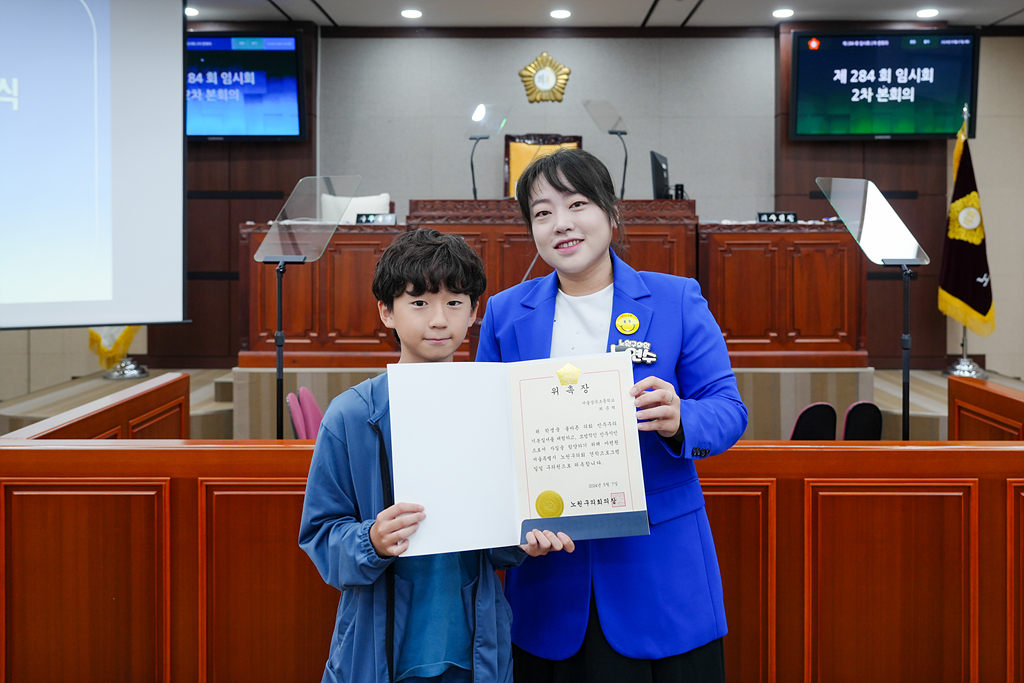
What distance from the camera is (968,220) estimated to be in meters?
5.89

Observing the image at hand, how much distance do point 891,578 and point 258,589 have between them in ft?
5.16

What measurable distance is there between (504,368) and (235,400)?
3853 mm

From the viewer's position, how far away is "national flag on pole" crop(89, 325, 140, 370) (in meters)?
5.47

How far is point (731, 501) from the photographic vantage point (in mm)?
1790

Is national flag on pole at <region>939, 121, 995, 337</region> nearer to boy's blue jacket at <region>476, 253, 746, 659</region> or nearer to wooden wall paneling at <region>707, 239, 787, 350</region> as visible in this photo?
wooden wall paneling at <region>707, 239, 787, 350</region>

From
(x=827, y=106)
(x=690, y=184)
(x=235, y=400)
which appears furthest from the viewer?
(x=690, y=184)

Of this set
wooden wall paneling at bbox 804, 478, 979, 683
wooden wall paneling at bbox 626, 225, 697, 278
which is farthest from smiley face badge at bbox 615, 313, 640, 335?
wooden wall paneling at bbox 626, 225, 697, 278

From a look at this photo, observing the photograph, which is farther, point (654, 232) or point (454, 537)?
point (654, 232)

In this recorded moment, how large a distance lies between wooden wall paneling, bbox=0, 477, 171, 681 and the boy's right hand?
1.06 m

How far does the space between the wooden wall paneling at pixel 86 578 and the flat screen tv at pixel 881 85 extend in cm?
634

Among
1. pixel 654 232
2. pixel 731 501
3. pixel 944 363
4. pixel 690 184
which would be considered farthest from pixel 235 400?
pixel 944 363

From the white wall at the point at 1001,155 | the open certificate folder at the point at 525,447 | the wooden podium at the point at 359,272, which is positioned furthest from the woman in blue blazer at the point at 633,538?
the white wall at the point at 1001,155

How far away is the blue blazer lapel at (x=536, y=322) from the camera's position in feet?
3.84

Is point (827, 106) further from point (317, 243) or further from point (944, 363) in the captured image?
point (317, 243)
